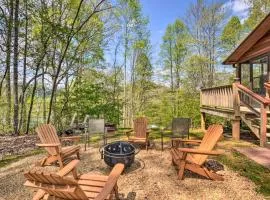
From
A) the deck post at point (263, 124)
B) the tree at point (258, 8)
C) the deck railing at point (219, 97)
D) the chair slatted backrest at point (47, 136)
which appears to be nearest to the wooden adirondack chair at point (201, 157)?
the deck post at point (263, 124)

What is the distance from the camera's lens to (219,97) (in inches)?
394

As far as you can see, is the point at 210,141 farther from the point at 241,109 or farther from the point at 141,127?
the point at 241,109

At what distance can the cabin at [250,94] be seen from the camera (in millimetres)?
7375

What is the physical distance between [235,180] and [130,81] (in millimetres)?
18804

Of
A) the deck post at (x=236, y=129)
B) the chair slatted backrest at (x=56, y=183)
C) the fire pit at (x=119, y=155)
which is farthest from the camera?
the deck post at (x=236, y=129)

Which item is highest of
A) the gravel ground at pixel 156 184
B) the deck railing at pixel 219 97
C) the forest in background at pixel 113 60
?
the forest in background at pixel 113 60

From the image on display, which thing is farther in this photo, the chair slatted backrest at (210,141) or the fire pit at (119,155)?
the fire pit at (119,155)

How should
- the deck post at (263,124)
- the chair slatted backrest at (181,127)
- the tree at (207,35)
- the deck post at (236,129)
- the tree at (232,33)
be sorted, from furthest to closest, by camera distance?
the tree at (207,35) → the tree at (232,33) → the deck post at (236,129) → the chair slatted backrest at (181,127) → the deck post at (263,124)

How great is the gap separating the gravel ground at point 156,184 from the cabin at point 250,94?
2.74 meters

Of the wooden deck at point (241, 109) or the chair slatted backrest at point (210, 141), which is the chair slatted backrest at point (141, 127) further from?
the wooden deck at point (241, 109)

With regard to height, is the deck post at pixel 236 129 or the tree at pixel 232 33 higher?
the tree at pixel 232 33

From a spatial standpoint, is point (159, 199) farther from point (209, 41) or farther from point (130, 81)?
point (209, 41)

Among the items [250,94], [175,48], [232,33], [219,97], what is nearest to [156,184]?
[250,94]

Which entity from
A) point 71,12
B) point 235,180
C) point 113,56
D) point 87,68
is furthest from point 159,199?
point 113,56
